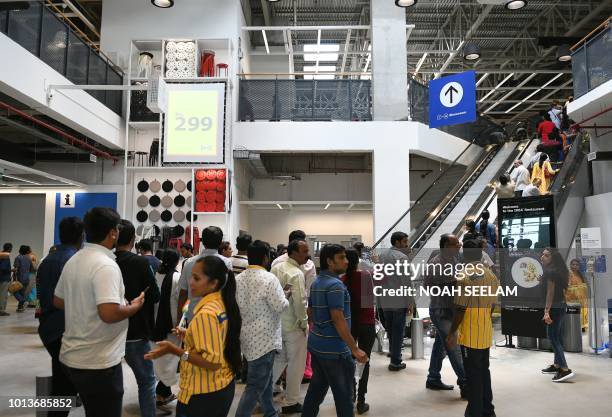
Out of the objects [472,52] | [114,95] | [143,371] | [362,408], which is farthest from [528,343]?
[114,95]

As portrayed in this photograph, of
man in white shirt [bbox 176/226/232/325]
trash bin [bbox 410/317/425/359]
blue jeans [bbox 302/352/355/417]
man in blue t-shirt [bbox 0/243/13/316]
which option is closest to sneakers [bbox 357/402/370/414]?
blue jeans [bbox 302/352/355/417]

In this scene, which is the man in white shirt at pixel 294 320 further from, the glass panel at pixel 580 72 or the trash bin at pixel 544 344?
the glass panel at pixel 580 72

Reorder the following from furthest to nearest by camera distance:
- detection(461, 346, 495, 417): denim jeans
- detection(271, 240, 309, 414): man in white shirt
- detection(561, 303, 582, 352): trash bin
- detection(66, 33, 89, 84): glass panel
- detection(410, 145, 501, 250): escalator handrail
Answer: detection(410, 145, 501, 250): escalator handrail
detection(66, 33, 89, 84): glass panel
detection(561, 303, 582, 352): trash bin
detection(271, 240, 309, 414): man in white shirt
detection(461, 346, 495, 417): denim jeans

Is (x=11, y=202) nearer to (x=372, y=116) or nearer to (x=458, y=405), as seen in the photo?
(x=372, y=116)

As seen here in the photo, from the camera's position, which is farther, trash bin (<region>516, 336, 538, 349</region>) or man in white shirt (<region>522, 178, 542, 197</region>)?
man in white shirt (<region>522, 178, 542, 197</region>)

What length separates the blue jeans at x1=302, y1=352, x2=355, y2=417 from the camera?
3.54 m

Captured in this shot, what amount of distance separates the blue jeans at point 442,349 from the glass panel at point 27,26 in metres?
7.82

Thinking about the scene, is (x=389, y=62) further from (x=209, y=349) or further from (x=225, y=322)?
(x=209, y=349)

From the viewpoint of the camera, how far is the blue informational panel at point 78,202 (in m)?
13.5

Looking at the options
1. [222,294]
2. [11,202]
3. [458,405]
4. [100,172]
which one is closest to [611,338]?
[458,405]

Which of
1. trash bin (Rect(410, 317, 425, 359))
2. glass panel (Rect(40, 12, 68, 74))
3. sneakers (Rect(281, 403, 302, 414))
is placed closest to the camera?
sneakers (Rect(281, 403, 302, 414))

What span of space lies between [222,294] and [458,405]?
137 inches

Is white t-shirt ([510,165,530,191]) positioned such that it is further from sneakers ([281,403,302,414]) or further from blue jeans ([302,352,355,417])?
blue jeans ([302,352,355,417])

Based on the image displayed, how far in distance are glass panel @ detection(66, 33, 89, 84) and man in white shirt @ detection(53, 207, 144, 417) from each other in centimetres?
896
